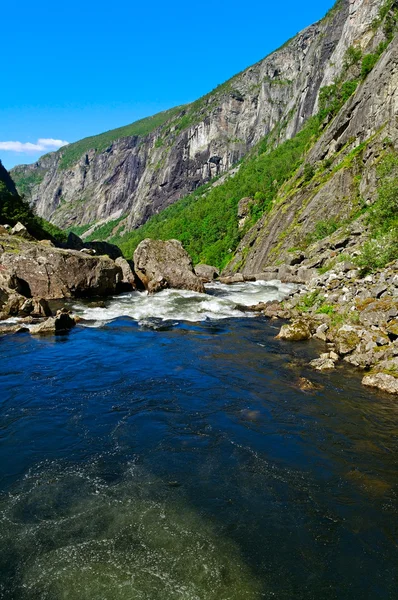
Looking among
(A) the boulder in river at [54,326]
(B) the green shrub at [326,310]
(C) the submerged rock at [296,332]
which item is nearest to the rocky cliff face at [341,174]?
(B) the green shrub at [326,310]

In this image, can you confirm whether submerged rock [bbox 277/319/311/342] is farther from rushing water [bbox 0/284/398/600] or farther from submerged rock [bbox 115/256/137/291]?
submerged rock [bbox 115/256/137/291]

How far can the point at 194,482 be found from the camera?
35.5ft

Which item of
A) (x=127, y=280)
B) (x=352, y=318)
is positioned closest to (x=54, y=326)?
(x=352, y=318)

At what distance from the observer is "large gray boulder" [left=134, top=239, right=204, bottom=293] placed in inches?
1773

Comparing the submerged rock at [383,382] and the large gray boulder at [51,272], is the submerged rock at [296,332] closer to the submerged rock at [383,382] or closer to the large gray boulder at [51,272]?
the submerged rock at [383,382]

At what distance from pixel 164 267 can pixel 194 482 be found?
121ft

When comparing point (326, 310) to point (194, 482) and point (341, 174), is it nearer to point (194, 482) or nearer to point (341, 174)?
point (194, 482)

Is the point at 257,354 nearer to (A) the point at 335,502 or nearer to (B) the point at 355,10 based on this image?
(A) the point at 335,502

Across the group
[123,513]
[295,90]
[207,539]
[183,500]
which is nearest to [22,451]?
[123,513]

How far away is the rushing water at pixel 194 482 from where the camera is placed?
7879 mm

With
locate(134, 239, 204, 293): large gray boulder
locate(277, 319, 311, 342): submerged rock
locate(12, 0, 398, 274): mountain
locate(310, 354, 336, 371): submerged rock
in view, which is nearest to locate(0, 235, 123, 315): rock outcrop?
locate(134, 239, 204, 293): large gray boulder

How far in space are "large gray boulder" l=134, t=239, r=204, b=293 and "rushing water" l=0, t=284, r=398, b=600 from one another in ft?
81.2

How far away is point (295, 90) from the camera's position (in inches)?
6383

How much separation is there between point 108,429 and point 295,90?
180 meters
